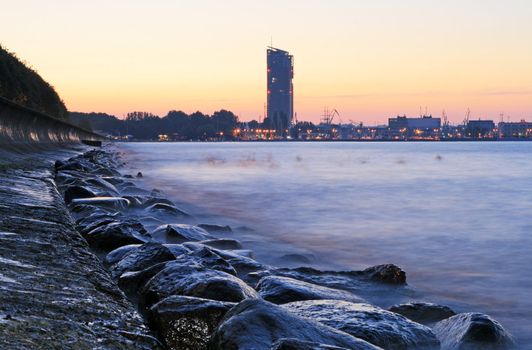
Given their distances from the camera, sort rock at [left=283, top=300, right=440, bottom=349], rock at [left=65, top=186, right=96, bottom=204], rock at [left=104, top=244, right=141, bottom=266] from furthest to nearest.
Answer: rock at [left=65, top=186, right=96, bottom=204] → rock at [left=104, top=244, right=141, bottom=266] → rock at [left=283, top=300, right=440, bottom=349]

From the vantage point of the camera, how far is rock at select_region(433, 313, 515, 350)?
3.04 meters

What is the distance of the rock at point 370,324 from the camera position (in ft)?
8.91

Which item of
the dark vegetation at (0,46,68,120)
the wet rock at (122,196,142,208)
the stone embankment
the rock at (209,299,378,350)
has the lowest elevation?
the wet rock at (122,196,142,208)

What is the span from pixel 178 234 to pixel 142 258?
222 cm

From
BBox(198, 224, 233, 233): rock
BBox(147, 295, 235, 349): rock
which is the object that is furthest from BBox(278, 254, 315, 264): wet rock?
BBox(147, 295, 235, 349): rock

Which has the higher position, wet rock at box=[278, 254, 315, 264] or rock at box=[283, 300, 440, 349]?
rock at box=[283, 300, 440, 349]

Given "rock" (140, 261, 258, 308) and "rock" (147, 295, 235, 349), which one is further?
"rock" (140, 261, 258, 308)

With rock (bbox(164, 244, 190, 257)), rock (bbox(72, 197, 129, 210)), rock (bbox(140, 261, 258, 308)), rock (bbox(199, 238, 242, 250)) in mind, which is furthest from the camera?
rock (bbox(72, 197, 129, 210))

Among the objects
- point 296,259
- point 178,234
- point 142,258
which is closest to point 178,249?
point 142,258

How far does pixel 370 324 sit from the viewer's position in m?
2.79

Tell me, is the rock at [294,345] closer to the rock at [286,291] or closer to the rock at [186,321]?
the rock at [186,321]

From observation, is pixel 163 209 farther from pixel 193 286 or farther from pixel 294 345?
pixel 294 345

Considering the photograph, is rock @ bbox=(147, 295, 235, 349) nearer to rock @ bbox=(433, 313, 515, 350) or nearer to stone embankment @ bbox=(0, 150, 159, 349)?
stone embankment @ bbox=(0, 150, 159, 349)

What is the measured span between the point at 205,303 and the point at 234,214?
8.84 m
